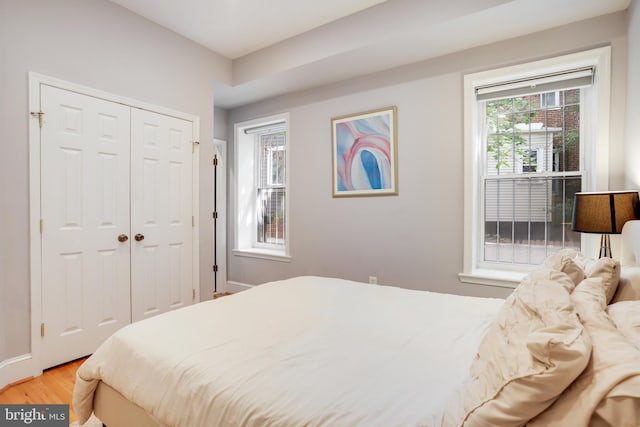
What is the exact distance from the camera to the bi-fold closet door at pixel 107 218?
2.41 meters

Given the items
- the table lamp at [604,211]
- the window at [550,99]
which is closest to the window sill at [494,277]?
the table lamp at [604,211]

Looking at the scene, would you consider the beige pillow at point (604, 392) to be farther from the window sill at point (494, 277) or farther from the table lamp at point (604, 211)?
the window sill at point (494, 277)

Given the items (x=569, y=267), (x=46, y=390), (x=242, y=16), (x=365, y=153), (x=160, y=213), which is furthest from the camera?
(x=365, y=153)

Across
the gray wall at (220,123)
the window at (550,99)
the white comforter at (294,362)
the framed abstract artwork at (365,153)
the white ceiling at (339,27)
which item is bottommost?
the white comforter at (294,362)

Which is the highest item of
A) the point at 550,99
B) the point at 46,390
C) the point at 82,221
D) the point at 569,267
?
the point at 550,99

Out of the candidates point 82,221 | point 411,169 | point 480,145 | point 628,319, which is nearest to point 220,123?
point 82,221

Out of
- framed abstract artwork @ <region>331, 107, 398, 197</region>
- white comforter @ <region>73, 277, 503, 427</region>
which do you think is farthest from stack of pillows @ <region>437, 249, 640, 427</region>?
framed abstract artwork @ <region>331, 107, 398, 197</region>

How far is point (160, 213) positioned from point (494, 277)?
9.91 feet

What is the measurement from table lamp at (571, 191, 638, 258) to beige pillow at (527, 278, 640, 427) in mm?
1607

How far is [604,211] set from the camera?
1.98 m

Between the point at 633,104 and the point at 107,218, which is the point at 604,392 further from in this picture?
the point at 107,218

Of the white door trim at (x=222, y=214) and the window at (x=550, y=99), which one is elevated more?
the window at (x=550, y=99)

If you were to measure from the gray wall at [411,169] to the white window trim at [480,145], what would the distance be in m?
0.05

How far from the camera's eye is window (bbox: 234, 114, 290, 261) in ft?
14.5
